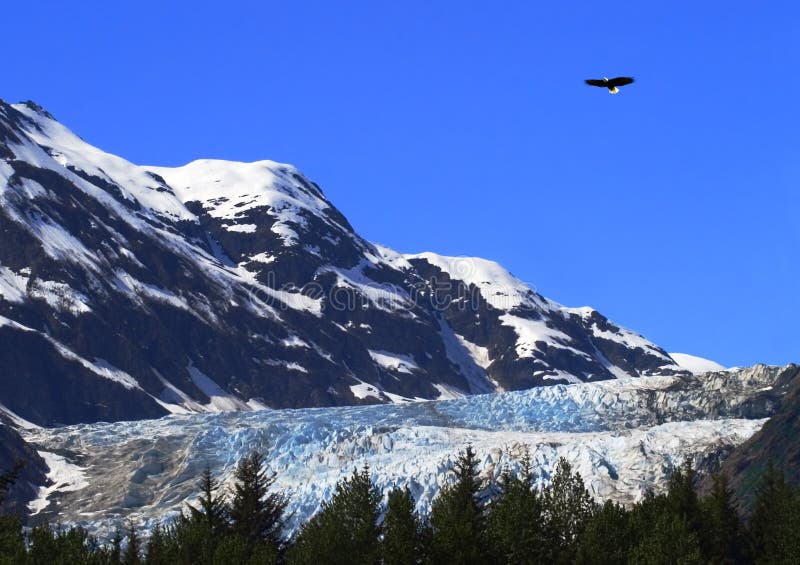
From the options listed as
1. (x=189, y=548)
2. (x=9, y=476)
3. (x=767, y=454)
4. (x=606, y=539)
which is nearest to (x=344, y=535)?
(x=189, y=548)

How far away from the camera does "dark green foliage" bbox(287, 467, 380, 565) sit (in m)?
96.0

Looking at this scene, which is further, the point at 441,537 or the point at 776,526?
the point at 776,526

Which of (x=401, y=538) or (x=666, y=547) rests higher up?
(x=401, y=538)

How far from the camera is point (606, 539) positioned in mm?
97562

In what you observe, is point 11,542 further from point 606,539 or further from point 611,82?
point 611,82

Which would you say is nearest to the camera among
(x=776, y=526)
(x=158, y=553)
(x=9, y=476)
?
(x=9, y=476)

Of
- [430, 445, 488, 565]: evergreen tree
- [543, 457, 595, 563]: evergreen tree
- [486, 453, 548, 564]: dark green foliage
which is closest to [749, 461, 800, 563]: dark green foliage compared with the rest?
[543, 457, 595, 563]: evergreen tree

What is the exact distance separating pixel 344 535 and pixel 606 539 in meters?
16.7

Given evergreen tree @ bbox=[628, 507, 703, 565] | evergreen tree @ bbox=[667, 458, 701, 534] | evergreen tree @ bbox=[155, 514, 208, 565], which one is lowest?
evergreen tree @ bbox=[628, 507, 703, 565]

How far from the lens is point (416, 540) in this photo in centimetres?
9556

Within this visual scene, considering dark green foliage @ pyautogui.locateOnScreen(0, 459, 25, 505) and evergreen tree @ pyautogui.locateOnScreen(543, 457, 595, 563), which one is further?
evergreen tree @ pyautogui.locateOnScreen(543, 457, 595, 563)

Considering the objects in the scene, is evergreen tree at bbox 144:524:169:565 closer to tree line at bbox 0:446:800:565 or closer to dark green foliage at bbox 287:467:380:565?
tree line at bbox 0:446:800:565

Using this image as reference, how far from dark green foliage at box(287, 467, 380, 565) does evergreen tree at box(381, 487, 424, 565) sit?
1691 mm

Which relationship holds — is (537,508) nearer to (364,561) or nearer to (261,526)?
(364,561)
